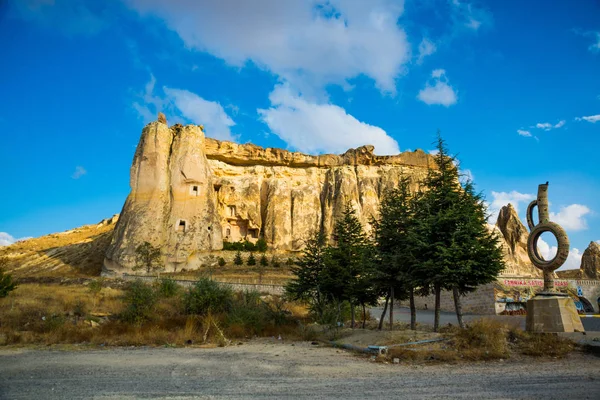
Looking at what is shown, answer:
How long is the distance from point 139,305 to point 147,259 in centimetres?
2813

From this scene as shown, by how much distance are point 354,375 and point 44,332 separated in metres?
13.7

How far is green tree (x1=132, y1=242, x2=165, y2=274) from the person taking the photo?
44062 mm

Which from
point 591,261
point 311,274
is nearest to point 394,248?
point 311,274

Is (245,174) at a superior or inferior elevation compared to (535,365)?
superior

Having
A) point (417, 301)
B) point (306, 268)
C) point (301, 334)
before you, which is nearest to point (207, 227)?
point (417, 301)

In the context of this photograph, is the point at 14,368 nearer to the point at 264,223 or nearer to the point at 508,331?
the point at 508,331

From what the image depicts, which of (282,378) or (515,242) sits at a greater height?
(515,242)

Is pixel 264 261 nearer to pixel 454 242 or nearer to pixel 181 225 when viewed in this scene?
pixel 181 225

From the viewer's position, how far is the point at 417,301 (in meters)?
35.7

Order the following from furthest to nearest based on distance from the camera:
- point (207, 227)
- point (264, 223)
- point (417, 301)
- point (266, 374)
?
point (264, 223) < point (207, 227) < point (417, 301) < point (266, 374)

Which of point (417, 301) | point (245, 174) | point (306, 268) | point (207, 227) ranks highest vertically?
point (245, 174)

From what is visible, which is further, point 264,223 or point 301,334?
point 264,223

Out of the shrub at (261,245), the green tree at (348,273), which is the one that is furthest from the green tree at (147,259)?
the green tree at (348,273)

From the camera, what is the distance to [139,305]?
1794 centimetres
